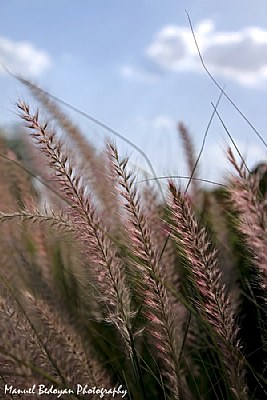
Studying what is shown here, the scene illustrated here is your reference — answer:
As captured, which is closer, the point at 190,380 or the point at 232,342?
the point at 232,342

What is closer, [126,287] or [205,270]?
[205,270]

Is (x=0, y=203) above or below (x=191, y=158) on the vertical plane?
below

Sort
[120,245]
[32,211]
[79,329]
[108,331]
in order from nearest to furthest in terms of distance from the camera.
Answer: [32,211], [120,245], [79,329], [108,331]

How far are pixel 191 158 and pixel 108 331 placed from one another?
603mm

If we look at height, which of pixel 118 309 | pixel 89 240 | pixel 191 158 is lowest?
pixel 118 309

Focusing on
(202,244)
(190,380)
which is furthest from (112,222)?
(202,244)

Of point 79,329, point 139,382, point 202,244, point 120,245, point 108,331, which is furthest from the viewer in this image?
point 108,331

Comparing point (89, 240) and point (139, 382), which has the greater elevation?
point (89, 240)

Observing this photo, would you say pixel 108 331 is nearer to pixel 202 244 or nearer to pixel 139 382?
pixel 139 382

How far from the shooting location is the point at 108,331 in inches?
81.9

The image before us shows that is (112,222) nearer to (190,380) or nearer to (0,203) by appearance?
(190,380)

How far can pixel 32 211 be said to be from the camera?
58.1 inches

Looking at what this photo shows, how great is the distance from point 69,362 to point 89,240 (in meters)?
0.30

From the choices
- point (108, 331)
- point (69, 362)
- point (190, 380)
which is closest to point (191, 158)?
point (108, 331)
